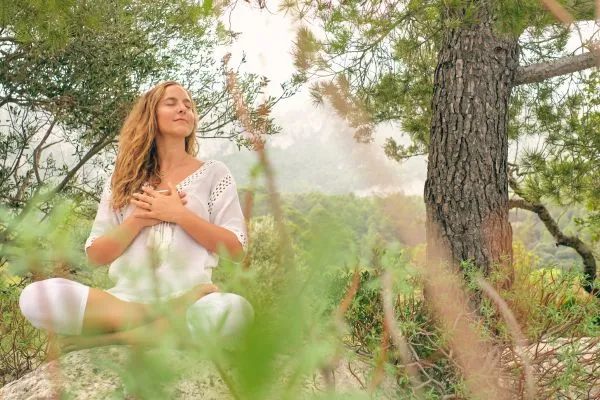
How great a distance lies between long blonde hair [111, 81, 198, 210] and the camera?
2.13 m

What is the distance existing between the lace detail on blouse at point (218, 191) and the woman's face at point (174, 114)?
→ 19 cm

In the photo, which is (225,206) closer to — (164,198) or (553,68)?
(164,198)

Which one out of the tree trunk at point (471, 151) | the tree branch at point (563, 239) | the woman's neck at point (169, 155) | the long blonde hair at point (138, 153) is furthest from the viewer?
the tree branch at point (563, 239)

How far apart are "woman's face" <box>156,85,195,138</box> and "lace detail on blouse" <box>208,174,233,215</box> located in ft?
0.63

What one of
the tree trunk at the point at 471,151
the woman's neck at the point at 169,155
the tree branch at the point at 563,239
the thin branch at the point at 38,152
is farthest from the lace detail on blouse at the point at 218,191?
the tree branch at the point at 563,239

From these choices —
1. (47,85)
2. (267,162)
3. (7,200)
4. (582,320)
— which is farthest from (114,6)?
(267,162)

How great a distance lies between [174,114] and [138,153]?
0.17 meters

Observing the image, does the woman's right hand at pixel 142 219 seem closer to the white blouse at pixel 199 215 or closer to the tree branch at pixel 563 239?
the white blouse at pixel 199 215

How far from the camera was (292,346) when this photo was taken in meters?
0.21

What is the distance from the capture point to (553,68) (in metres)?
3.65

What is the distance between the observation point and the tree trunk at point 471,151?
3.37 meters

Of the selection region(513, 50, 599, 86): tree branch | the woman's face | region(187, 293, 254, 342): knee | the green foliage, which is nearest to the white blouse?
the woman's face

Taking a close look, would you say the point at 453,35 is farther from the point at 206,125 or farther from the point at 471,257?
the point at 206,125

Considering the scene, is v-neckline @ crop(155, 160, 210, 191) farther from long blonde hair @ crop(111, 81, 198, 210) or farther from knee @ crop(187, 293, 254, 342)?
knee @ crop(187, 293, 254, 342)
